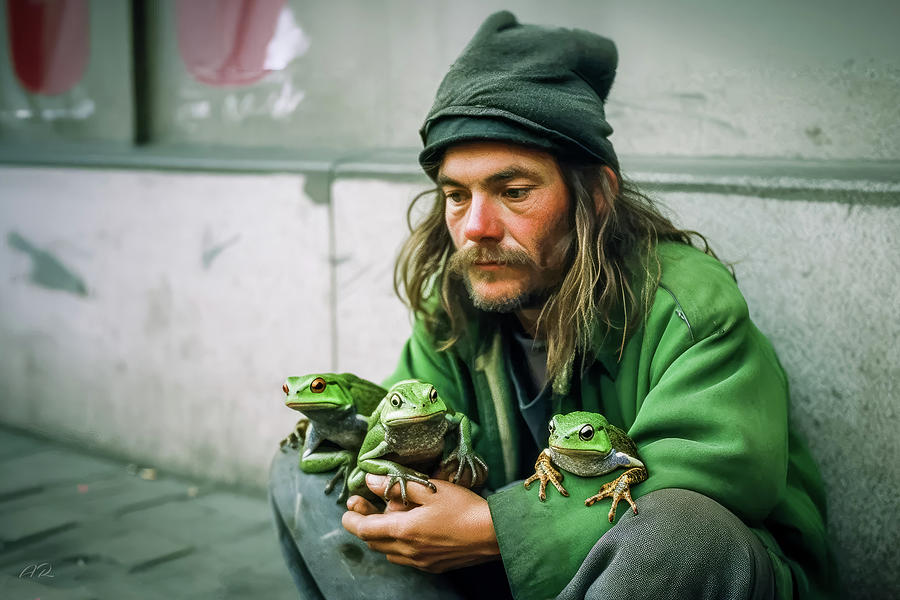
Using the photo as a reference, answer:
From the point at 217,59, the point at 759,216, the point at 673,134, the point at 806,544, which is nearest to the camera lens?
the point at 806,544

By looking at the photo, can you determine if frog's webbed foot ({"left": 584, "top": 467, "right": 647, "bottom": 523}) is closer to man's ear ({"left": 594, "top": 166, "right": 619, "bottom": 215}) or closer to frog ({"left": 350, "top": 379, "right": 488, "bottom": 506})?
frog ({"left": 350, "top": 379, "right": 488, "bottom": 506})

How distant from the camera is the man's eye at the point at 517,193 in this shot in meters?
2.52

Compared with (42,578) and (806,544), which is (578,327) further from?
(42,578)

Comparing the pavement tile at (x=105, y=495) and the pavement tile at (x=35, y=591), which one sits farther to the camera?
the pavement tile at (x=105, y=495)

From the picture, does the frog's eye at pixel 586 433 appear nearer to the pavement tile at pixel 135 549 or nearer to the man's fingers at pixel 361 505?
the man's fingers at pixel 361 505

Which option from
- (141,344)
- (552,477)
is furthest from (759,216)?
(141,344)

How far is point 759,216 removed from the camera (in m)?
2.87

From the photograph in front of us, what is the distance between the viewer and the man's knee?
2.00m

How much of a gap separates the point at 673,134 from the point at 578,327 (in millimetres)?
1092

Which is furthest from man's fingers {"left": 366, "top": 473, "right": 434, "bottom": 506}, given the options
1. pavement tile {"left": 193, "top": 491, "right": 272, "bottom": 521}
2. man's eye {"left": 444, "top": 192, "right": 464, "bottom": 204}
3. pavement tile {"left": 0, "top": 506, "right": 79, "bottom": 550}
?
pavement tile {"left": 0, "top": 506, "right": 79, "bottom": 550}

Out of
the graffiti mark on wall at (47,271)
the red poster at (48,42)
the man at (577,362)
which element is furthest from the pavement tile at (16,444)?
the man at (577,362)

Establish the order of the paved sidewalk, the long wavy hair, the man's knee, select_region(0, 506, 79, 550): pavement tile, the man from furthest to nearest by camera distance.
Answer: select_region(0, 506, 79, 550): pavement tile → the paved sidewalk → the long wavy hair → the man → the man's knee

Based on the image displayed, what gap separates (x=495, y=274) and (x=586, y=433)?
1.96 ft

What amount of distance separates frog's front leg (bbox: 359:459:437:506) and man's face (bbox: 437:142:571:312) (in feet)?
1.74
